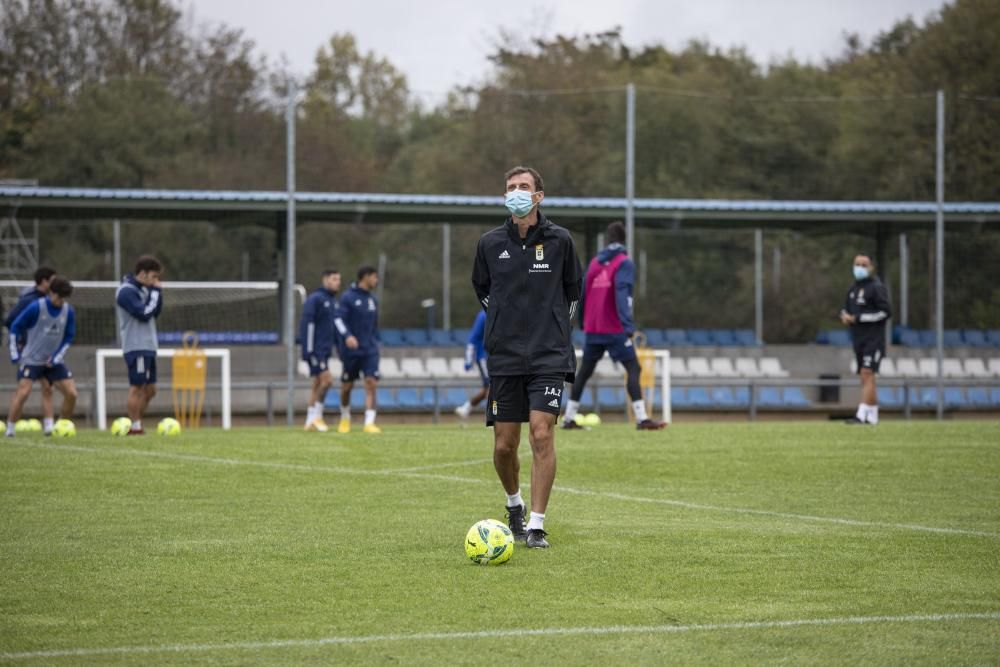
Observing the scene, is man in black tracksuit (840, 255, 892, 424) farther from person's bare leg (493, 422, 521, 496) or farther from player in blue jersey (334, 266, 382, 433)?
person's bare leg (493, 422, 521, 496)

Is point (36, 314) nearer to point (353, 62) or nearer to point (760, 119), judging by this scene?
point (760, 119)

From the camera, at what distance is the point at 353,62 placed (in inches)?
3036

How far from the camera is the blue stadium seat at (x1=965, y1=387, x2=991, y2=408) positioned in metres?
29.1

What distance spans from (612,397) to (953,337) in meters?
9.94

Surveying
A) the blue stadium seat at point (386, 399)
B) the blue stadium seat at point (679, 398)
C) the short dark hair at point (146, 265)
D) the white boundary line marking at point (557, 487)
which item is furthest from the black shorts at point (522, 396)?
the blue stadium seat at point (679, 398)

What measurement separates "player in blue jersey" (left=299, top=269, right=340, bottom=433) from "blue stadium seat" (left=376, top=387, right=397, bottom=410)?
28.3ft

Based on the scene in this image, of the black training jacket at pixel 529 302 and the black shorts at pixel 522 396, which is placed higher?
the black training jacket at pixel 529 302

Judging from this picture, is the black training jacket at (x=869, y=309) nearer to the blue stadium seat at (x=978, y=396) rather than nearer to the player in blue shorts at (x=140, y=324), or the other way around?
the player in blue shorts at (x=140, y=324)

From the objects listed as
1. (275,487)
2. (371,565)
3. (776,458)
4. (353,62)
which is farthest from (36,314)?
(353,62)

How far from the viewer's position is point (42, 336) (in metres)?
17.1

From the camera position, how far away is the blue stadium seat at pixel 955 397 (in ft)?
95.9

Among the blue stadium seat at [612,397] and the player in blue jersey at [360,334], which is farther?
the blue stadium seat at [612,397]

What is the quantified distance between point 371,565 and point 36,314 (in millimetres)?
10892

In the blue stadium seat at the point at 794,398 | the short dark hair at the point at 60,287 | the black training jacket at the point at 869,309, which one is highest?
the short dark hair at the point at 60,287
